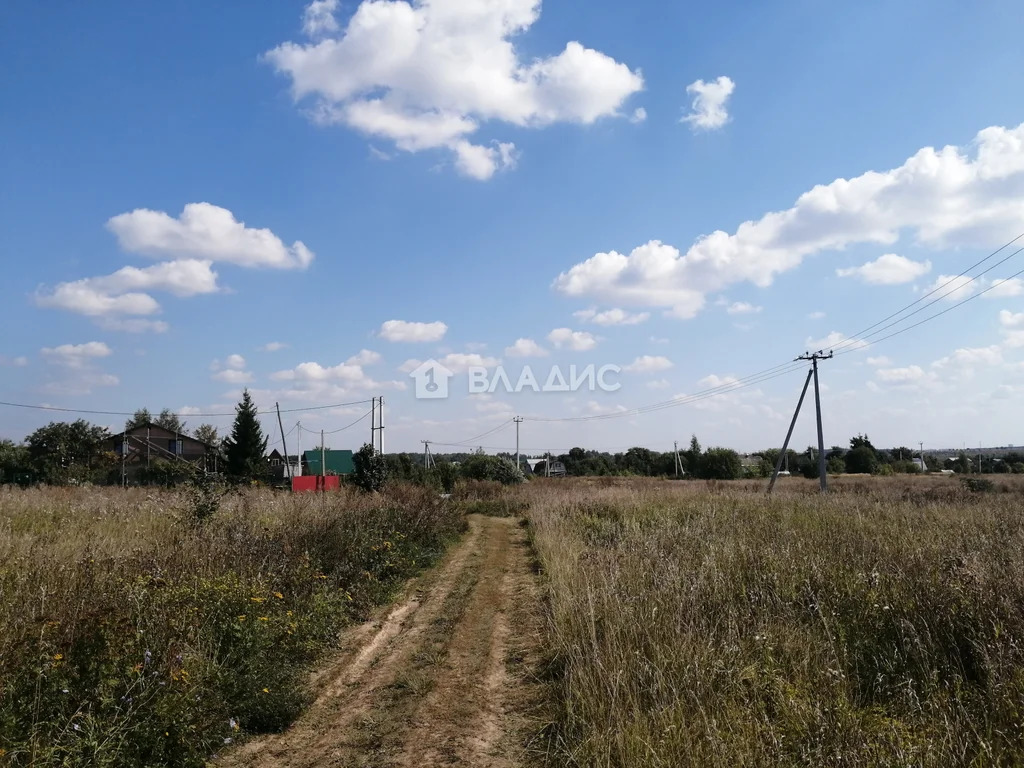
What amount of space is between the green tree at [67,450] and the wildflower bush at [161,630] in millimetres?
38150

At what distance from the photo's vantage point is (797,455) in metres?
86.8

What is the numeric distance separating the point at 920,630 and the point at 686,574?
2121 millimetres

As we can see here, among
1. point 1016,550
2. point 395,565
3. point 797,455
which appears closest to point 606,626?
point 1016,550

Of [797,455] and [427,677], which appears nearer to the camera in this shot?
[427,677]

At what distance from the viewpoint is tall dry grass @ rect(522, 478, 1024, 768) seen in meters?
3.30

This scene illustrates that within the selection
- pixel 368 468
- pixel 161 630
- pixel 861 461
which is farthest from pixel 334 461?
pixel 161 630

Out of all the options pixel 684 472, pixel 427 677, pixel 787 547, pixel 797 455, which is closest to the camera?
pixel 427 677

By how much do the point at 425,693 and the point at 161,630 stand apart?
2.12m

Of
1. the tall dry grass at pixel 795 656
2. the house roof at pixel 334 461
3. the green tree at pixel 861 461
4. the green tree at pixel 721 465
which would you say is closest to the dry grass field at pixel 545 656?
the tall dry grass at pixel 795 656

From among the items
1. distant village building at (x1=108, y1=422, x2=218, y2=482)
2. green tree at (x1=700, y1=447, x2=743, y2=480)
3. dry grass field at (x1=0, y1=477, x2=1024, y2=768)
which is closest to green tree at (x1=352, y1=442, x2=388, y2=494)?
dry grass field at (x1=0, y1=477, x2=1024, y2=768)

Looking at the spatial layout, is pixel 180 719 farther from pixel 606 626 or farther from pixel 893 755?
pixel 893 755

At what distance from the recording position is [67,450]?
46.1 metres

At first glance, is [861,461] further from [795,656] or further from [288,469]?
[795,656]

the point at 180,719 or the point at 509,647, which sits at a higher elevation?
the point at 180,719
